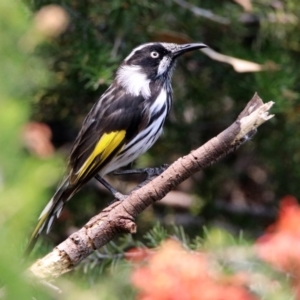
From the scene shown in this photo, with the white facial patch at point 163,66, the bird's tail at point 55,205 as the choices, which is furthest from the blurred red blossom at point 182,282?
the white facial patch at point 163,66

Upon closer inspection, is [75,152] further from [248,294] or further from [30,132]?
[248,294]

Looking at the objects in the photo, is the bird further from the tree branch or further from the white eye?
the tree branch

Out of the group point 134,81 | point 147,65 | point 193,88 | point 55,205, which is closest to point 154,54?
point 147,65

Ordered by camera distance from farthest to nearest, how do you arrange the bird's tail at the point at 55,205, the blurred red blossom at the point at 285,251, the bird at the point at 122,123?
the bird at the point at 122,123
the bird's tail at the point at 55,205
the blurred red blossom at the point at 285,251

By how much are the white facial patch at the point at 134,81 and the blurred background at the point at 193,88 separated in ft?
0.25

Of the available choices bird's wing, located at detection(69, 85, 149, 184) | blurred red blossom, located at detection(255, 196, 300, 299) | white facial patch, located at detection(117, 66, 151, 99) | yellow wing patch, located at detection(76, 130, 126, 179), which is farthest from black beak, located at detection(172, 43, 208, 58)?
blurred red blossom, located at detection(255, 196, 300, 299)

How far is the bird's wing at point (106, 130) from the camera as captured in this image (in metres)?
2.64

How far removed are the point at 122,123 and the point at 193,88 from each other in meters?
0.67

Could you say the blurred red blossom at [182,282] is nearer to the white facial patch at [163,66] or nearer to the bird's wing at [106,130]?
the bird's wing at [106,130]

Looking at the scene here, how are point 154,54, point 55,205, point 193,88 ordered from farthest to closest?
point 193,88
point 154,54
point 55,205

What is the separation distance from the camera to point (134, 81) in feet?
9.68

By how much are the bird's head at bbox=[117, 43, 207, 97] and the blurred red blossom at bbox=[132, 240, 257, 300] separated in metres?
1.03

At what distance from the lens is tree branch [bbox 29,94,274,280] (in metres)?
1.68

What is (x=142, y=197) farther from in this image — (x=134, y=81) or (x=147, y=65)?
(x=147, y=65)
